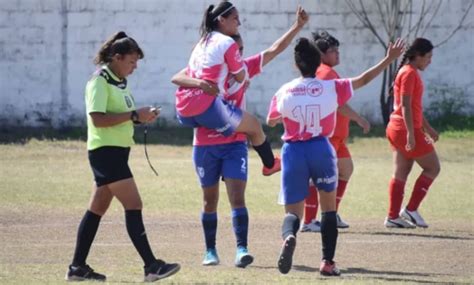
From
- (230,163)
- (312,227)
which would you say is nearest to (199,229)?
(312,227)

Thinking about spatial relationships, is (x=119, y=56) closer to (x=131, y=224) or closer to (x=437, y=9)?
(x=131, y=224)

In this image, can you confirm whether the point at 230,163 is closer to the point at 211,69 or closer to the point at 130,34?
the point at 211,69

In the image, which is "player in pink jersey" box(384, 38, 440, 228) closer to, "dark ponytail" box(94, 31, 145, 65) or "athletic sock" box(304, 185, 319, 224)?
"athletic sock" box(304, 185, 319, 224)

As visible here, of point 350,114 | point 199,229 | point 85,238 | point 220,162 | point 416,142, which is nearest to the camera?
point 85,238

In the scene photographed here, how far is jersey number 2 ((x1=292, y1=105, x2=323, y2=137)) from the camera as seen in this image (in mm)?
9875

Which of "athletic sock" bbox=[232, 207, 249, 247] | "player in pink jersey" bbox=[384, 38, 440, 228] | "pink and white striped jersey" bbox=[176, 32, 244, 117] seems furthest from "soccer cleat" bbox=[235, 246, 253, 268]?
"player in pink jersey" bbox=[384, 38, 440, 228]

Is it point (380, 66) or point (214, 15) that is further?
point (214, 15)

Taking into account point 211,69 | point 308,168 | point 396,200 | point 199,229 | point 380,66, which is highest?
point 380,66

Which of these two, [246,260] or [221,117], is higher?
[221,117]

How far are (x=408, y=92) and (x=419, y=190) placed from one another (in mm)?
1204

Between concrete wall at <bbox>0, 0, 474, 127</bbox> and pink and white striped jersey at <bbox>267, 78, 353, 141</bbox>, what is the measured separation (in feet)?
46.2

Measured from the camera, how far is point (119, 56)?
372 inches

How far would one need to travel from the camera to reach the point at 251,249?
11547 millimetres

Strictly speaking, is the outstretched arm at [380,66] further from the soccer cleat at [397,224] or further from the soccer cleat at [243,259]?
the soccer cleat at [397,224]
